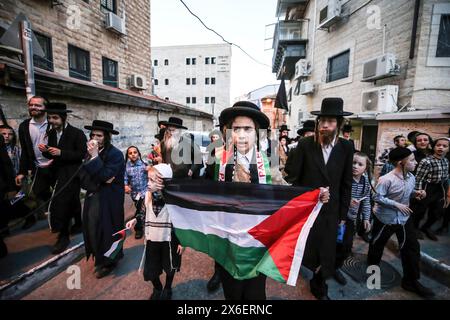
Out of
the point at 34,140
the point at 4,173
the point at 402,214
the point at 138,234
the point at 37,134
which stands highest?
the point at 37,134

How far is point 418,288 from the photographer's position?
111 inches

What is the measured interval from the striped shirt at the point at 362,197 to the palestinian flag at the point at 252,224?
1.44 m

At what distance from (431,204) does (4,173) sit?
764cm

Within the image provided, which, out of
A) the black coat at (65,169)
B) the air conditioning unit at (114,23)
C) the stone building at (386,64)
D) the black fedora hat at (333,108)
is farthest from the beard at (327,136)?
the air conditioning unit at (114,23)

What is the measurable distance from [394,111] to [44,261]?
33.8 feet

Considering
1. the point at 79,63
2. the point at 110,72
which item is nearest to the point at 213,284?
the point at 79,63

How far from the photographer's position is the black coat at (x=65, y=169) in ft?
11.9

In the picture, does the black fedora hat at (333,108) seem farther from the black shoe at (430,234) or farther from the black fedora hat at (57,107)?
the black fedora hat at (57,107)

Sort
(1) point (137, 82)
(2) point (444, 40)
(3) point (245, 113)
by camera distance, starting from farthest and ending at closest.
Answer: (1) point (137, 82), (2) point (444, 40), (3) point (245, 113)

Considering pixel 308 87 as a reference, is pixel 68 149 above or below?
below

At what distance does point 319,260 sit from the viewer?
2.70 meters

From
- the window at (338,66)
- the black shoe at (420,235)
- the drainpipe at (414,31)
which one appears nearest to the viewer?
the black shoe at (420,235)

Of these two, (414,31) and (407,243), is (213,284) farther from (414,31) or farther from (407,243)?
(414,31)

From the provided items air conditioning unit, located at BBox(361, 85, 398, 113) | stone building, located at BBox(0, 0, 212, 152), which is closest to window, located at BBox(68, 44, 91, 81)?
stone building, located at BBox(0, 0, 212, 152)
